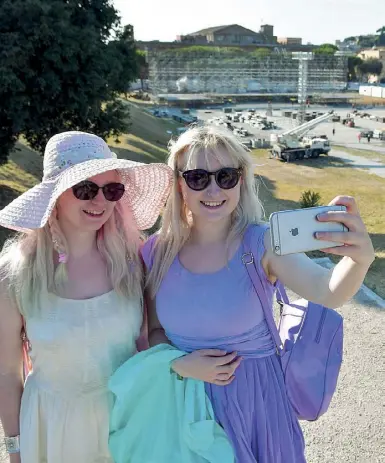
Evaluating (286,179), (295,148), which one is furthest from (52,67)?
(295,148)

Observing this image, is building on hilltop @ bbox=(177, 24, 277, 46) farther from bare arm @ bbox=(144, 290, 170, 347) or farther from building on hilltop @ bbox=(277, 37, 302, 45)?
bare arm @ bbox=(144, 290, 170, 347)

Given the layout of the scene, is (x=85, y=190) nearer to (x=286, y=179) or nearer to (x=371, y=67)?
(x=286, y=179)

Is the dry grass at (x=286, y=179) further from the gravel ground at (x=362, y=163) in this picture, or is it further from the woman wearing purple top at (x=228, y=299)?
the woman wearing purple top at (x=228, y=299)

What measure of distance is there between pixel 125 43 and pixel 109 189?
1214 centimetres

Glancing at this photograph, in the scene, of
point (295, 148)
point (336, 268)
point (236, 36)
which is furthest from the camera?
point (236, 36)

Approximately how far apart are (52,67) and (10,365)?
9427 mm

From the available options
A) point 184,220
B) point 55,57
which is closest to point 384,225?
point 55,57

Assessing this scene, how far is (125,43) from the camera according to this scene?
43.2ft

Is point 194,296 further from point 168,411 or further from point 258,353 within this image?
point 168,411

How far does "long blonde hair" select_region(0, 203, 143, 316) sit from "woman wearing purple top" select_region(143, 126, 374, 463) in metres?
0.14

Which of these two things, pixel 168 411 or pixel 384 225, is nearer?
pixel 168 411

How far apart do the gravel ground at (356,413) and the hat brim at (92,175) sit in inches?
103

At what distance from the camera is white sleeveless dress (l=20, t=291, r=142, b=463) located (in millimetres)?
2094

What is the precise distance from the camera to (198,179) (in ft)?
6.81
